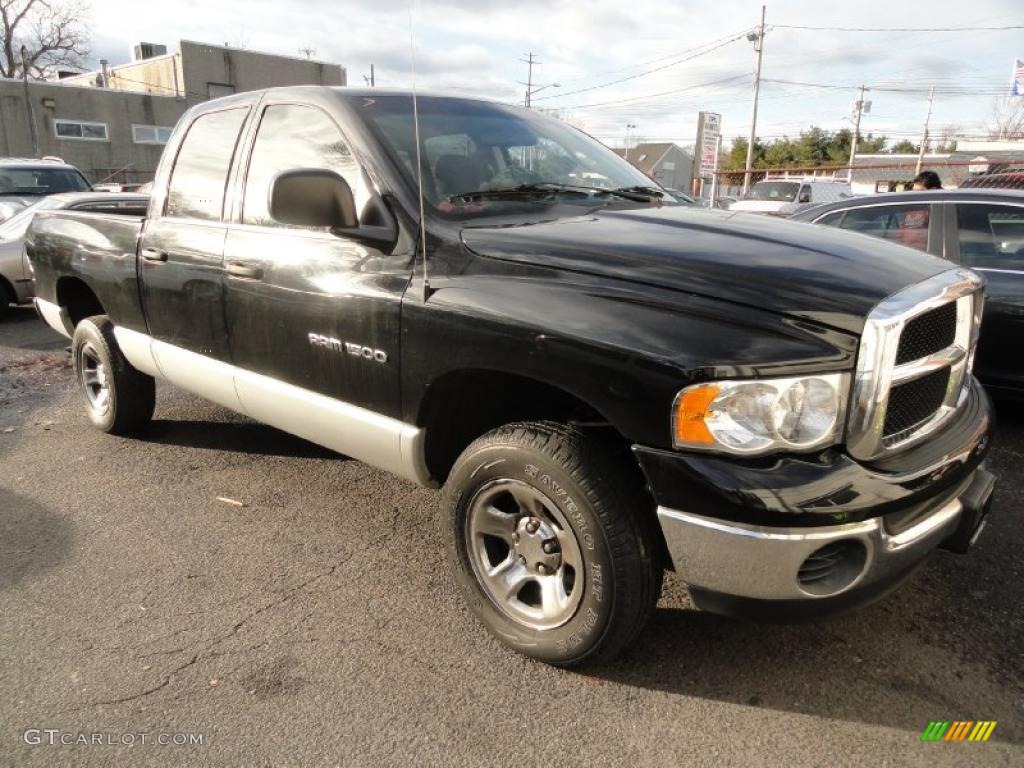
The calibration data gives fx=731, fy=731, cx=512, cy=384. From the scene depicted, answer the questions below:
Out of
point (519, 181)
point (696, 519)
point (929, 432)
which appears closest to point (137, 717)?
point (696, 519)

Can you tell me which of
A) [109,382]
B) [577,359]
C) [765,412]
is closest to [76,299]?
[109,382]

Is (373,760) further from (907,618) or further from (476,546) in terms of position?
(907,618)

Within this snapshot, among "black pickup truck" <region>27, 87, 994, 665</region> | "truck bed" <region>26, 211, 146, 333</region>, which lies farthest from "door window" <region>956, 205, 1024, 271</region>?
"truck bed" <region>26, 211, 146, 333</region>

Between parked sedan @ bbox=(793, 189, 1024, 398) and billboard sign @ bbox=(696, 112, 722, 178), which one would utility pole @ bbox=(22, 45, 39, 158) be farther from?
parked sedan @ bbox=(793, 189, 1024, 398)

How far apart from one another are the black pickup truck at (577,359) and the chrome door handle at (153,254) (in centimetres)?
13

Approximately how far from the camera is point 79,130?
3359 centimetres

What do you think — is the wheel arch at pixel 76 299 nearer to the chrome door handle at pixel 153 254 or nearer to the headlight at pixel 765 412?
the chrome door handle at pixel 153 254

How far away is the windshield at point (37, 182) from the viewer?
36.5 ft

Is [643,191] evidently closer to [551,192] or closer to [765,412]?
[551,192]

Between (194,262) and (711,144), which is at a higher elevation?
(711,144)

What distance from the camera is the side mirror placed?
A: 8.46ft

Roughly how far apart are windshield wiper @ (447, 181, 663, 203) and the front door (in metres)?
0.41

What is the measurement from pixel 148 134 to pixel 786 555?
40.9 metres

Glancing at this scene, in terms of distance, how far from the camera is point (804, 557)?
195cm
